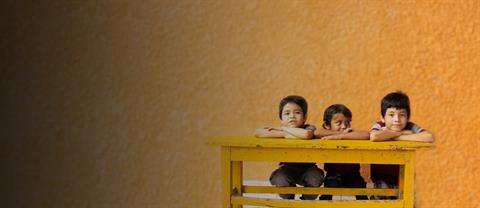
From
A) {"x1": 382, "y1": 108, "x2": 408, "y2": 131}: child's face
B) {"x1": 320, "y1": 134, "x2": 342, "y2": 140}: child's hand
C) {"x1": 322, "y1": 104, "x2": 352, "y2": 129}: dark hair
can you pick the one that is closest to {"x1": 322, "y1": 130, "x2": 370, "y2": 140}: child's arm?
{"x1": 320, "y1": 134, "x2": 342, "y2": 140}: child's hand

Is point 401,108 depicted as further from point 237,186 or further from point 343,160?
point 237,186

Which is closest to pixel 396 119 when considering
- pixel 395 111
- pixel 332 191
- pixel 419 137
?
pixel 395 111

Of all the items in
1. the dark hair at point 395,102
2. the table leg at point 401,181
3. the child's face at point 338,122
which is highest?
the dark hair at point 395,102

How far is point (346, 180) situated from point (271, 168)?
0.91m

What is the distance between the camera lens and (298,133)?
1928mm

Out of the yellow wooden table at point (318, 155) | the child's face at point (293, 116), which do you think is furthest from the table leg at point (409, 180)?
the child's face at point (293, 116)

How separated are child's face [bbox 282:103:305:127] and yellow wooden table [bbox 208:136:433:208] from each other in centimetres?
19

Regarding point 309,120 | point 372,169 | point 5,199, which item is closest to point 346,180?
point 372,169

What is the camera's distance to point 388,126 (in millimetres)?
2043

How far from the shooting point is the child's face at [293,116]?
212cm

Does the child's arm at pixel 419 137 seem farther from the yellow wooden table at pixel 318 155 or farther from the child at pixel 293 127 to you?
the child at pixel 293 127

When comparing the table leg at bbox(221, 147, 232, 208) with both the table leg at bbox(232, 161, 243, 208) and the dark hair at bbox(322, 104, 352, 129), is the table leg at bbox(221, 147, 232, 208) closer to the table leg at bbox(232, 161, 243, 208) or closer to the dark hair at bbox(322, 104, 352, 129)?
the table leg at bbox(232, 161, 243, 208)

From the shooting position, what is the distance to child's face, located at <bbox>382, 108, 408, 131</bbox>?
2.02m

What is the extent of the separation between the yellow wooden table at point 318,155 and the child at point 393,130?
0.05m
